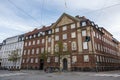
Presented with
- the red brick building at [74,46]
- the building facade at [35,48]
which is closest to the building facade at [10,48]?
the building facade at [35,48]

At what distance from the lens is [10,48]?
199 feet

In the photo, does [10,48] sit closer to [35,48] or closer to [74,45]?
[35,48]

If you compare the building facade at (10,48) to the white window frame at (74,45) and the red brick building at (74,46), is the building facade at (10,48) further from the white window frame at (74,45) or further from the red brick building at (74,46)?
the white window frame at (74,45)

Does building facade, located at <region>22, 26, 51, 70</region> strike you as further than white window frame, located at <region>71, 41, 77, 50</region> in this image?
Yes

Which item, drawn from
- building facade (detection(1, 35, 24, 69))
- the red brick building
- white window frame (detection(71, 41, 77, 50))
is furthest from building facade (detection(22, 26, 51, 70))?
white window frame (detection(71, 41, 77, 50))

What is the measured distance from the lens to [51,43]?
1654 inches

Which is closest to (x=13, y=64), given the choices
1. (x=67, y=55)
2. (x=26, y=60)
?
(x=26, y=60)

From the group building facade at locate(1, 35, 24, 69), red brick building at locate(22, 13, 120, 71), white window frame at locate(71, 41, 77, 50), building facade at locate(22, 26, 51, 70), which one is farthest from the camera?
building facade at locate(1, 35, 24, 69)

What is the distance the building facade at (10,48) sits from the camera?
179ft

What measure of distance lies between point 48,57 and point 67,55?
7.97 meters

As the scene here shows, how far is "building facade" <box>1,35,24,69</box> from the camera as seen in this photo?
54.7m

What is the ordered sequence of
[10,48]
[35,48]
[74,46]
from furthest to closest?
[10,48]
[35,48]
[74,46]

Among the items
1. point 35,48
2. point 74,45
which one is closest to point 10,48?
point 35,48

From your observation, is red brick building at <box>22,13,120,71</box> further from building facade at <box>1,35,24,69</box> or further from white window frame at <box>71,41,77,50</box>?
building facade at <box>1,35,24,69</box>
